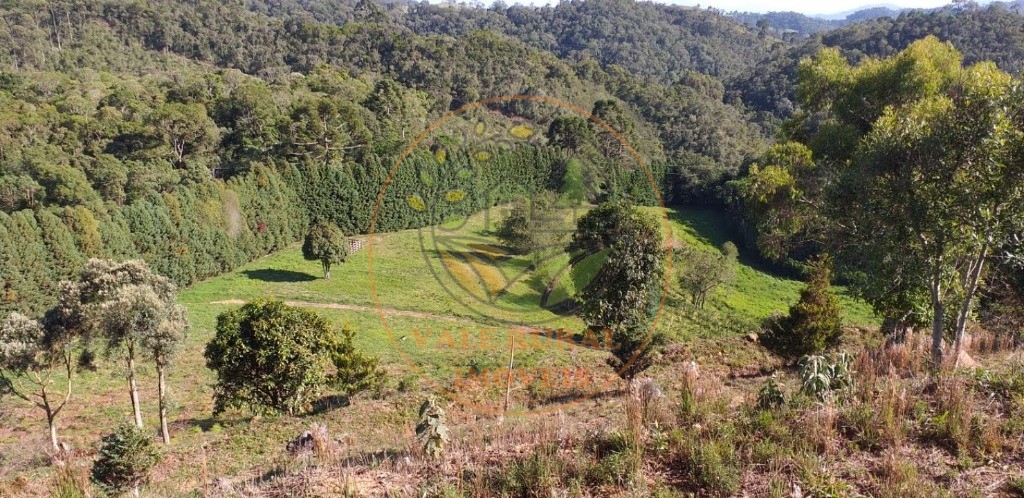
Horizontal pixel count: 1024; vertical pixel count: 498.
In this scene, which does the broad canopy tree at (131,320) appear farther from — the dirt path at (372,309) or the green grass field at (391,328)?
the dirt path at (372,309)

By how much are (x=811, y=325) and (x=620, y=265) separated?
906 cm

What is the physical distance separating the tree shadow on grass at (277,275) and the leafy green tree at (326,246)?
139cm

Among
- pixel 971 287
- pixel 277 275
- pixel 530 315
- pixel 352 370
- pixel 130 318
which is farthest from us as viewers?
pixel 277 275

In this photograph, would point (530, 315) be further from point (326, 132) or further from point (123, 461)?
point (326, 132)

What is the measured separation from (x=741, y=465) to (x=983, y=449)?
6.96ft

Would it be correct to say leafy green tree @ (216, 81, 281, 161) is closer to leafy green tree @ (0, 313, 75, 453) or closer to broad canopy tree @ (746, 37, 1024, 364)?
leafy green tree @ (0, 313, 75, 453)

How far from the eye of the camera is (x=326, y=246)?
27.5 meters

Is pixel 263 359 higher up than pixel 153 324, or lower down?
lower down

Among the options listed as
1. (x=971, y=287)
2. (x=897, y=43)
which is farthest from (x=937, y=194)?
(x=897, y=43)

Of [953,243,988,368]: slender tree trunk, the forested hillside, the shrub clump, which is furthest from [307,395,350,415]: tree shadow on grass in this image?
the forested hillside

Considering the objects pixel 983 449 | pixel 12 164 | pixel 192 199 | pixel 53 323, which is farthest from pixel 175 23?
pixel 983 449

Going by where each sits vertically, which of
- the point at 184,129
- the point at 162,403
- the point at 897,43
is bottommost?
the point at 162,403

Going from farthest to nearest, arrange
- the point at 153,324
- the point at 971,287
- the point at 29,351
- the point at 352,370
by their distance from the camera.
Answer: the point at 352,370 → the point at 153,324 → the point at 29,351 → the point at 971,287

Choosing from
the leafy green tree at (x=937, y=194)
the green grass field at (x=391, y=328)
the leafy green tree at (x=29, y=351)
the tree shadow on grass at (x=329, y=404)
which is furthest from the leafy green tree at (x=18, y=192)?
the leafy green tree at (x=937, y=194)
